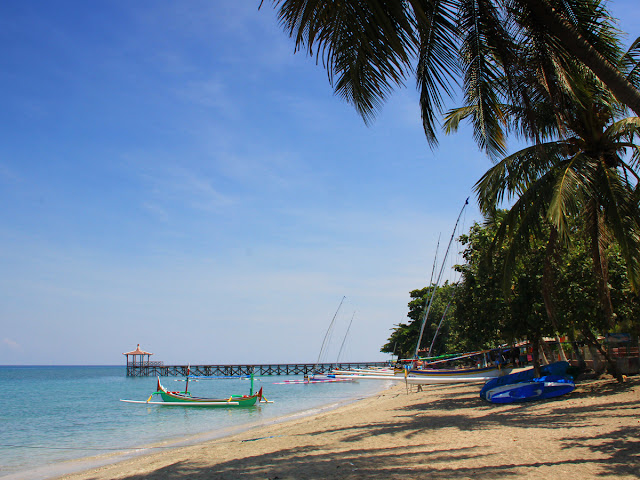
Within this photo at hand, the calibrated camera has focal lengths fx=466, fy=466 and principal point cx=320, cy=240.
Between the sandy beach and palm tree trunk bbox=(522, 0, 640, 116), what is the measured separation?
4.46m

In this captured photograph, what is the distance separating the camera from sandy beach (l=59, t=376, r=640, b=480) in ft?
20.0

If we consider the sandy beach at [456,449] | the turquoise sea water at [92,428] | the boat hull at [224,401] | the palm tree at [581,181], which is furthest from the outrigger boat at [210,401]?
the palm tree at [581,181]

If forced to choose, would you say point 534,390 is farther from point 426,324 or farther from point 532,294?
point 426,324

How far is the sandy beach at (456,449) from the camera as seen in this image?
6086mm

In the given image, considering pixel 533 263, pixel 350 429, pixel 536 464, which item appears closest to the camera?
pixel 536 464

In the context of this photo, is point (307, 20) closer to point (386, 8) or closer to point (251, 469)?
point (386, 8)

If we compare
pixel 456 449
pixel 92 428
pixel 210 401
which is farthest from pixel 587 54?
pixel 210 401

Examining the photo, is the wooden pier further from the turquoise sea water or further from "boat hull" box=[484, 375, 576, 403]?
"boat hull" box=[484, 375, 576, 403]

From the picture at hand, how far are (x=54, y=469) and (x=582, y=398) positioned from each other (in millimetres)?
13780

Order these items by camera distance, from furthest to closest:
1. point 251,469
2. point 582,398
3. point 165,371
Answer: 1. point 165,371
2. point 582,398
3. point 251,469

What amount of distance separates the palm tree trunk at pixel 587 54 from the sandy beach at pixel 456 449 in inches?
175

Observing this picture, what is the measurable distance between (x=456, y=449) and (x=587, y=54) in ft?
19.7

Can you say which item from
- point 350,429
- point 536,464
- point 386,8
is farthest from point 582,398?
point 386,8

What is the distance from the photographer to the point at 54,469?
11.9 meters
